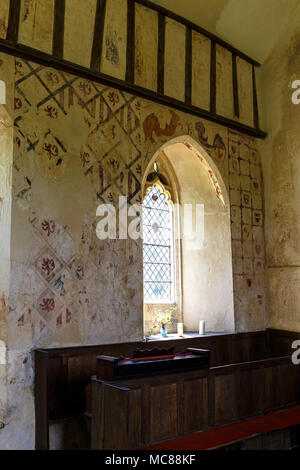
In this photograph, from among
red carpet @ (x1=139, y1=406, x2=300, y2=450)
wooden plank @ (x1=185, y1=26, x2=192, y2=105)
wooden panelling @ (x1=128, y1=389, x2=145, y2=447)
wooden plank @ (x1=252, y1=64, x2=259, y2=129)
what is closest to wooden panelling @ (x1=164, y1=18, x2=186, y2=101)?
wooden plank @ (x1=185, y1=26, x2=192, y2=105)

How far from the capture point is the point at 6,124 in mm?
4703

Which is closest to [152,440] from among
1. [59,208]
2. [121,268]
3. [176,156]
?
[121,268]

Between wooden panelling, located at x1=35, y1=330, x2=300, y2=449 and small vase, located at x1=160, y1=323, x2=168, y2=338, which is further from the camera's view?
small vase, located at x1=160, y1=323, x2=168, y2=338

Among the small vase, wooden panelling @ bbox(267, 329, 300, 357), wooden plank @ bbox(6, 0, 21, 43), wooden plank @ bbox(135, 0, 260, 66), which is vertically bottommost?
wooden panelling @ bbox(267, 329, 300, 357)

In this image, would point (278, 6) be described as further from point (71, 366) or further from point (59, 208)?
point (71, 366)

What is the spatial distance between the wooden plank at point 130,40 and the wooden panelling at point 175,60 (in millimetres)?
568

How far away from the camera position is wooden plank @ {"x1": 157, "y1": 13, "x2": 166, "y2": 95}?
5961 millimetres

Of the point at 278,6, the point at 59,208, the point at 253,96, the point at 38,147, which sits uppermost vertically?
the point at 278,6

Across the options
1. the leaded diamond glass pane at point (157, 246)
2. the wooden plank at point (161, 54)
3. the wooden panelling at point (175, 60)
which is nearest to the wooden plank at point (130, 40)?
the wooden plank at point (161, 54)

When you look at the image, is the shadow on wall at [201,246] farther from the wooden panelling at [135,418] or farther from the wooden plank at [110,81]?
the wooden panelling at [135,418]

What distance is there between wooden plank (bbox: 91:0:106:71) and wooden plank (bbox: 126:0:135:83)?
15.2 inches

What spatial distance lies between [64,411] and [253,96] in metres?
5.45

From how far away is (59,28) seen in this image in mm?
5059

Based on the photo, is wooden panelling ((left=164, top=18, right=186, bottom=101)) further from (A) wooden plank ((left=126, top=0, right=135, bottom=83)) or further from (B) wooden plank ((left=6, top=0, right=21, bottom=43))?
(B) wooden plank ((left=6, top=0, right=21, bottom=43))
